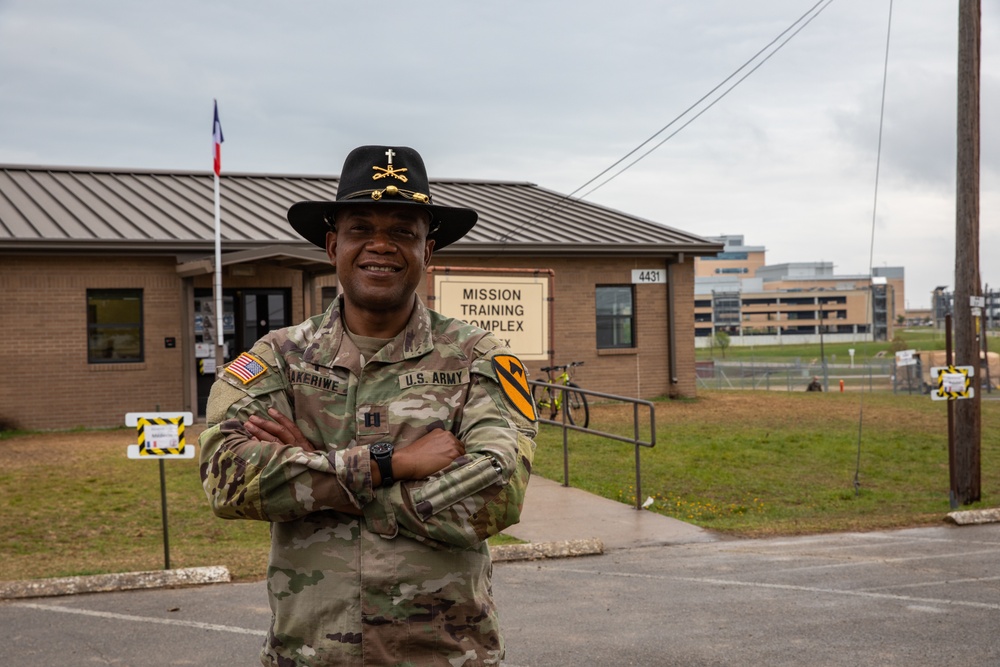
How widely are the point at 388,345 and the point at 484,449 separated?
1.22 ft

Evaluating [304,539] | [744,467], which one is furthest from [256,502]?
[744,467]

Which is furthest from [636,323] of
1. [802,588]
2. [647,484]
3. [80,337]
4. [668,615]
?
[668,615]

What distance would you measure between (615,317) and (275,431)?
2186 centimetres

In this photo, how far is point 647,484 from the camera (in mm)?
13586

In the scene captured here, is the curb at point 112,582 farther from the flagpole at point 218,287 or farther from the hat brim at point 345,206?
the flagpole at point 218,287

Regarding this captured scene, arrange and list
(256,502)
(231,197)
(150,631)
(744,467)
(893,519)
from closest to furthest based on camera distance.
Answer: (256,502) < (150,631) < (893,519) < (744,467) < (231,197)

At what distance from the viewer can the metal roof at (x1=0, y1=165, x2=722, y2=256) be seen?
19.8m

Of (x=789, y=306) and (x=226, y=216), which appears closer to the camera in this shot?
(x=226, y=216)

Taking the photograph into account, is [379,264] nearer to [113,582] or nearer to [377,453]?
[377,453]

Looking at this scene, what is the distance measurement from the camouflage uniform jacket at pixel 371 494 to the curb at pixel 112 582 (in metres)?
5.79

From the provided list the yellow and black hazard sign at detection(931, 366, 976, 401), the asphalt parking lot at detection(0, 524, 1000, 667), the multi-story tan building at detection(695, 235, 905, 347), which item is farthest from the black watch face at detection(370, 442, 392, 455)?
the multi-story tan building at detection(695, 235, 905, 347)

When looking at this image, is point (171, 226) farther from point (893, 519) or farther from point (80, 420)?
point (893, 519)

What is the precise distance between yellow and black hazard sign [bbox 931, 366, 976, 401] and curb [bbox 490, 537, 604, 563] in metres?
5.13

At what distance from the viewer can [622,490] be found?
517 inches
